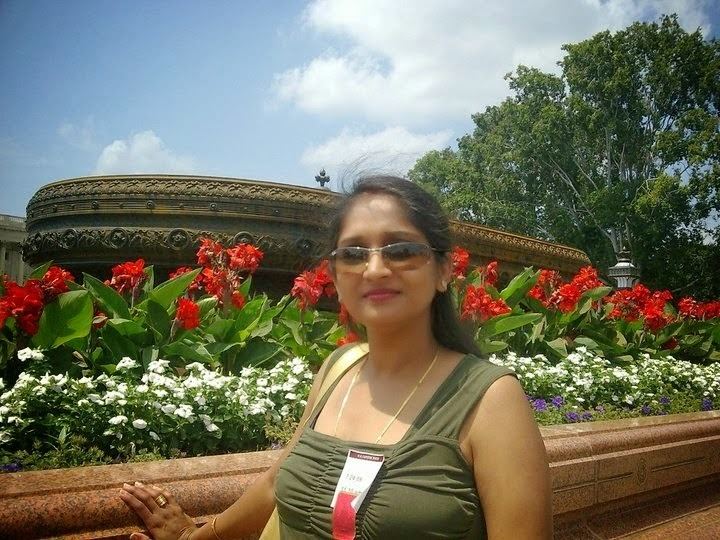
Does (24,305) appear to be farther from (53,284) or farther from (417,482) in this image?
(417,482)

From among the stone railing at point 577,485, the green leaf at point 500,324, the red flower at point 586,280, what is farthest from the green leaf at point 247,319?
the red flower at point 586,280

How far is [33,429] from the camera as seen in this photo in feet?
7.85

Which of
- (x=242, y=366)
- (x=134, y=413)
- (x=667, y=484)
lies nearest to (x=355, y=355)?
(x=134, y=413)

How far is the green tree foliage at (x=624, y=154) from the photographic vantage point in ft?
70.0

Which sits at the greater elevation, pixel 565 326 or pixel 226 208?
pixel 226 208

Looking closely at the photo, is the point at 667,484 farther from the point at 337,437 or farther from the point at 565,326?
the point at 337,437

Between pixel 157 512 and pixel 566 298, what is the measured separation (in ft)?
14.6

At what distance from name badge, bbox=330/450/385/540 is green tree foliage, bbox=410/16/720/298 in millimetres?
21121

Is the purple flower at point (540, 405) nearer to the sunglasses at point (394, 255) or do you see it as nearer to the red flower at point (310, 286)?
the red flower at point (310, 286)

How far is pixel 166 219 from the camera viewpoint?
476 centimetres

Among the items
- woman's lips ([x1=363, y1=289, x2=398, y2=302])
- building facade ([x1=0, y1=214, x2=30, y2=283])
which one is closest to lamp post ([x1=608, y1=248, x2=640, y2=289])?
building facade ([x1=0, y1=214, x2=30, y2=283])

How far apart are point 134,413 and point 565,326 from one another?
4.29 meters

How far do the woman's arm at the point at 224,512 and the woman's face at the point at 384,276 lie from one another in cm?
33

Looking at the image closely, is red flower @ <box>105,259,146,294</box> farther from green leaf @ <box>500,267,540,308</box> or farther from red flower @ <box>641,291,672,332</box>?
red flower @ <box>641,291,672,332</box>
